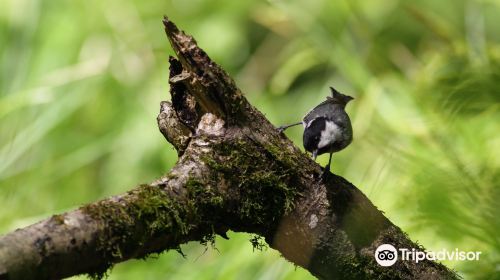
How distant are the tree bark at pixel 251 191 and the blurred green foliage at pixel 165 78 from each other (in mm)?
758

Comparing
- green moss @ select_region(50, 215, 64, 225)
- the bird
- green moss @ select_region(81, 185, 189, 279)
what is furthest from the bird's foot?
green moss @ select_region(50, 215, 64, 225)

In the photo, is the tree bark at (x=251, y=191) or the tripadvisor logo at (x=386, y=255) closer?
the tree bark at (x=251, y=191)

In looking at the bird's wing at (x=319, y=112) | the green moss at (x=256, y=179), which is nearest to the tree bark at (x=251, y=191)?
the green moss at (x=256, y=179)

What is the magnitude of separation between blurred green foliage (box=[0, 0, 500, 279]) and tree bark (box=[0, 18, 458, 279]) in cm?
76

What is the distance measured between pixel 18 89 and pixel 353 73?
1.34 meters

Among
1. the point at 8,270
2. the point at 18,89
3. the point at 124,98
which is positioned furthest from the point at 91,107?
the point at 8,270

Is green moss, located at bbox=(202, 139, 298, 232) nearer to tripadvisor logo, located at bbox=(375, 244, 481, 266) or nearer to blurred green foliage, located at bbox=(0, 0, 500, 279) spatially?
tripadvisor logo, located at bbox=(375, 244, 481, 266)

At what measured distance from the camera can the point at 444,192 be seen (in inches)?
34.5

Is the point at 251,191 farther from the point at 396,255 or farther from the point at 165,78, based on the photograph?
the point at 165,78

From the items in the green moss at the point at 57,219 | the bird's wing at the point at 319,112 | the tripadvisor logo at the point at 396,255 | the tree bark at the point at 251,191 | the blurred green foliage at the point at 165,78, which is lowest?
the tripadvisor logo at the point at 396,255

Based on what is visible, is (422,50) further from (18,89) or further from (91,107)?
(18,89)

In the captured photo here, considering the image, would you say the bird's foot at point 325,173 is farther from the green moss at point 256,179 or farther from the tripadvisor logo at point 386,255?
the tripadvisor logo at point 386,255

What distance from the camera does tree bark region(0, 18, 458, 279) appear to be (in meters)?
1.26

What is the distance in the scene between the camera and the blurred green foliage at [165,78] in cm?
261
